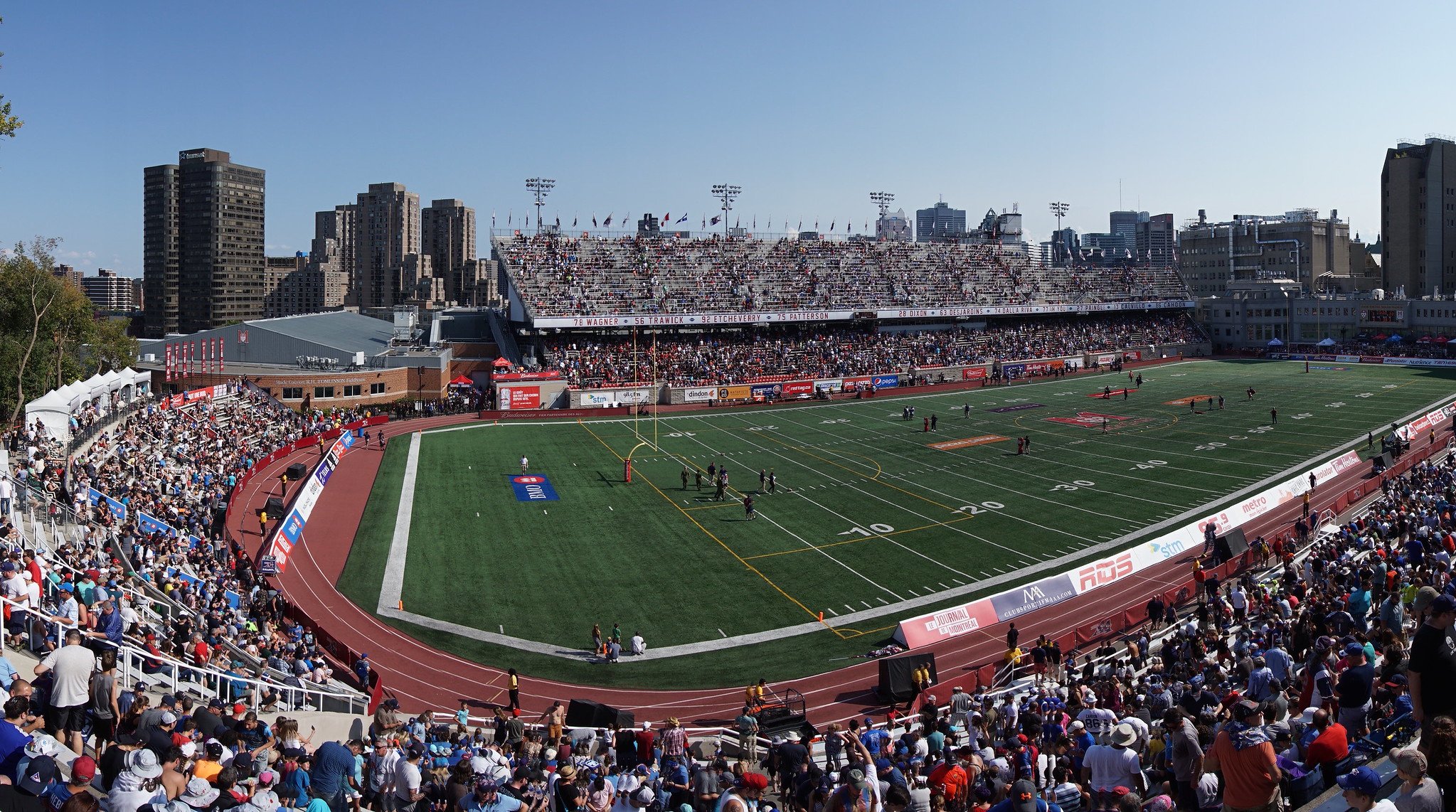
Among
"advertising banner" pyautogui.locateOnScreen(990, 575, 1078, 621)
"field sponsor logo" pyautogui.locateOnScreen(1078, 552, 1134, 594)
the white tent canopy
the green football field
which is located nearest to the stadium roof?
the green football field

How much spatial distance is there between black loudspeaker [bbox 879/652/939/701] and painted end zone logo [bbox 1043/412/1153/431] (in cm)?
3622

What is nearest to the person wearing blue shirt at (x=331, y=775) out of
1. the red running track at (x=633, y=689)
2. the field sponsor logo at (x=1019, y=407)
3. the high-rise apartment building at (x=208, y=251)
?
the red running track at (x=633, y=689)

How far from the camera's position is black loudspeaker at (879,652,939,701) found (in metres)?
21.9

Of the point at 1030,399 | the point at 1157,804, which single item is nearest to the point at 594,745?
the point at 1157,804

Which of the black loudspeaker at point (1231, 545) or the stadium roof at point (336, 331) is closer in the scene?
the black loudspeaker at point (1231, 545)

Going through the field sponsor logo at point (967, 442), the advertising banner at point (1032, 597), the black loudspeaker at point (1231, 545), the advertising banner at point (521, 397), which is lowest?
the advertising banner at point (1032, 597)

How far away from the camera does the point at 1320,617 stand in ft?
50.2

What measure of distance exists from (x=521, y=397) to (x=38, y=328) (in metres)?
27.1

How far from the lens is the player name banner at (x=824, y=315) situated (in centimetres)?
7512

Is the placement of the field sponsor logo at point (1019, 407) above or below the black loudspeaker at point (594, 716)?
above

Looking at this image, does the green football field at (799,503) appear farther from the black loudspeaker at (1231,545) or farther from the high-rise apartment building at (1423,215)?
the high-rise apartment building at (1423,215)

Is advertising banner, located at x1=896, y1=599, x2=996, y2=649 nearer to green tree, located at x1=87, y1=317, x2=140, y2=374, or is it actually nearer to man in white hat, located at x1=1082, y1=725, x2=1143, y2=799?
man in white hat, located at x1=1082, y1=725, x2=1143, y2=799

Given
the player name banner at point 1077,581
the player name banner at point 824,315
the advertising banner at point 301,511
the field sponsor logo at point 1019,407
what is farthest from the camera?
the player name banner at point 824,315

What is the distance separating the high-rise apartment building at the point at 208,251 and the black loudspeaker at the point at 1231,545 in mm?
194441
